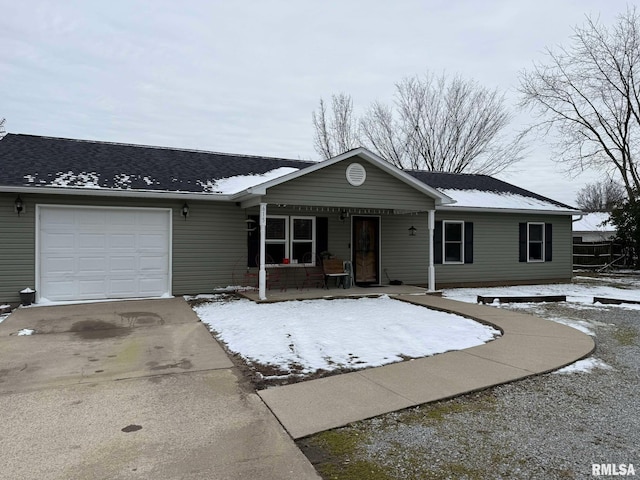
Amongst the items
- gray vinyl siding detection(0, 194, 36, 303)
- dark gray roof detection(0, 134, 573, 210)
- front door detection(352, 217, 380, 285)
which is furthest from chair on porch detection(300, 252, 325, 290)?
gray vinyl siding detection(0, 194, 36, 303)

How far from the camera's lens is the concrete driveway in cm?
268

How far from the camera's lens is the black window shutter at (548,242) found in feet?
47.0

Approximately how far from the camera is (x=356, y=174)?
33.0 ft

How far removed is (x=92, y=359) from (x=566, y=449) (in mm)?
4789

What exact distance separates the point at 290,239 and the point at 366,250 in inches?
91.3

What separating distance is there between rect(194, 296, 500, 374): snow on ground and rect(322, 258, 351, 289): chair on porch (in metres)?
1.88

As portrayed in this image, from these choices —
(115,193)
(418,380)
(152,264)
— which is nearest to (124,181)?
(115,193)

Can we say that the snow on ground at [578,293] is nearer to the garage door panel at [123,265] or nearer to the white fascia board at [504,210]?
the white fascia board at [504,210]

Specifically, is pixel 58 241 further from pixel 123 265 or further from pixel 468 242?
pixel 468 242

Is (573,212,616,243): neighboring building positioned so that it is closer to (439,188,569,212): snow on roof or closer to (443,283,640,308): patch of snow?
(439,188,569,212): snow on roof

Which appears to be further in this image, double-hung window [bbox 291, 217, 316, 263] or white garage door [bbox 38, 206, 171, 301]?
double-hung window [bbox 291, 217, 316, 263]

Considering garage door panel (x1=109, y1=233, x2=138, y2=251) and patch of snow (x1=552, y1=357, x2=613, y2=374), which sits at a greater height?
garage door panel (x1=109, y1=233, x2=138, y2=251)

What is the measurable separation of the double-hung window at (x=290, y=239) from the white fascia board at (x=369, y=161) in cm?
146

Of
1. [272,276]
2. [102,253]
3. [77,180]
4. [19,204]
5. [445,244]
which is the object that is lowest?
[272,276]
